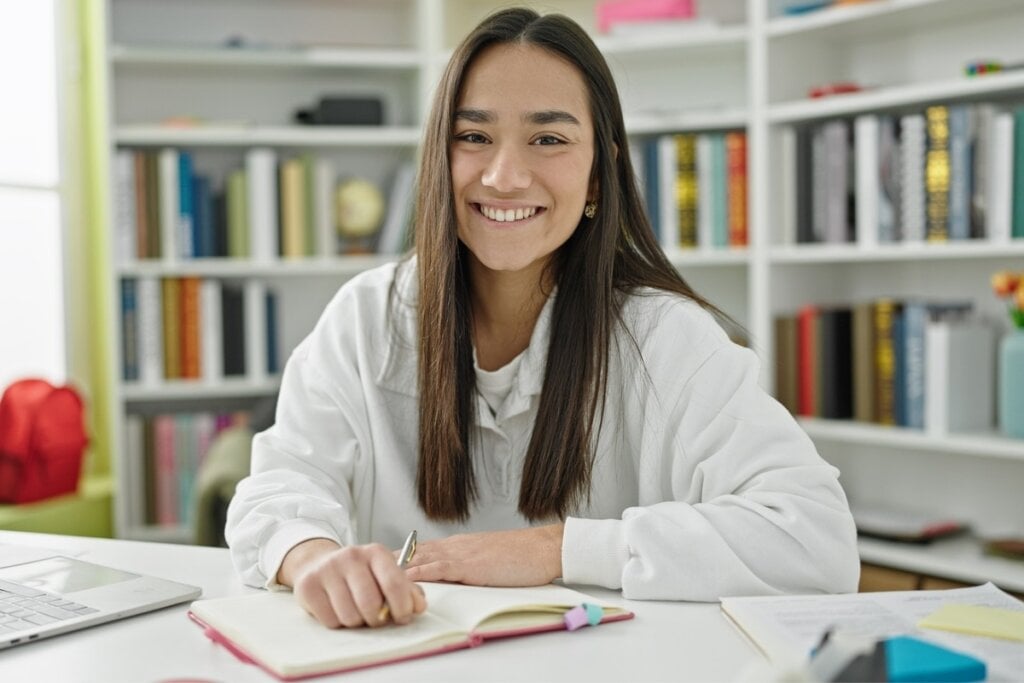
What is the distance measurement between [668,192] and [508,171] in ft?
5.35

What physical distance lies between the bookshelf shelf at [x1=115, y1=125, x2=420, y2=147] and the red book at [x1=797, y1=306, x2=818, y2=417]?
1.20 metres

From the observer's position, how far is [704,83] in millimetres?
3328

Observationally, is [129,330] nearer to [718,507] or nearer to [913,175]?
[913,175]

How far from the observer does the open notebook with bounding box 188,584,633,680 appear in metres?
0.89

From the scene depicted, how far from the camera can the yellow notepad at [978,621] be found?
3.08 ft

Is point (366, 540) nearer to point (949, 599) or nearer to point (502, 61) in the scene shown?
point (502, 61)

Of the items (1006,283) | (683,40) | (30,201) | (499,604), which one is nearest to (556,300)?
(499,604)

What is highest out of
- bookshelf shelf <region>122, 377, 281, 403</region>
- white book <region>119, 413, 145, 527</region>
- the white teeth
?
the white teeth

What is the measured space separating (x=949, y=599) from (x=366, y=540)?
81 cm

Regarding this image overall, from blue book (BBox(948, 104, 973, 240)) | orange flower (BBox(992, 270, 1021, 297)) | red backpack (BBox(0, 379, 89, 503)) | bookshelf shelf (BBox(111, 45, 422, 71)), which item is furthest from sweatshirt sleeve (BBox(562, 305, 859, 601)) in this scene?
bookshelf shelf (BBox(111, 45, 422, 71))

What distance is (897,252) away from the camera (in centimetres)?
264

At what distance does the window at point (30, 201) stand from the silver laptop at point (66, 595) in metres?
2.09

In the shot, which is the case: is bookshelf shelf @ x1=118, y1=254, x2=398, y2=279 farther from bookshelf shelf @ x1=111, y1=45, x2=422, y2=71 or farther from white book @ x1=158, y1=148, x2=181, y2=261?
bookshelf shelf @ x1=111, y1=45, x2=422, y2=71

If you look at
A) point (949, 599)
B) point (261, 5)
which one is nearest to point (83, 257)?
point (261, 5)
